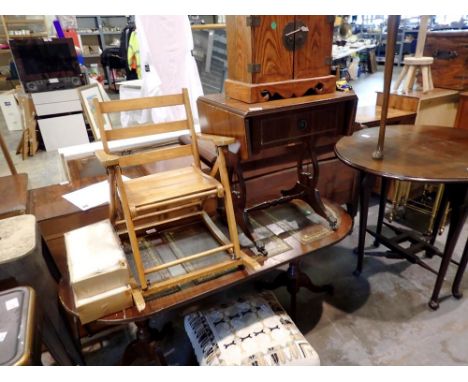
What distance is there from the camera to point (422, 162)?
1529 millimetres

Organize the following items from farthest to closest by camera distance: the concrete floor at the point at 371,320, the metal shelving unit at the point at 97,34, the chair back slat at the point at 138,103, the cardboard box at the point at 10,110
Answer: the metal shelving unit at the point at 97,34
the cardboard box at the point at 10,110
the concrete floor at the point at 371,320
the chair back slat at the point at 138,103

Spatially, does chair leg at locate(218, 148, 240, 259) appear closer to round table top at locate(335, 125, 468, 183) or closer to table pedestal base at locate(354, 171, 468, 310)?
round table top at locate(335, 125, 468, 183)

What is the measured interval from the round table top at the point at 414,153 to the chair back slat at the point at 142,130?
840 mm

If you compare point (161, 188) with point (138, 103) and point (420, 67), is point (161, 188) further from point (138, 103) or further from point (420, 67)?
point (420, 67)

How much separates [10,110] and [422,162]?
19.0ft

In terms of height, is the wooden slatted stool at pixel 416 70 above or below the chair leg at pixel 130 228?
above

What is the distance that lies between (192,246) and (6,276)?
2.60ft

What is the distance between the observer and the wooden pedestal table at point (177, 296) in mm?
1305

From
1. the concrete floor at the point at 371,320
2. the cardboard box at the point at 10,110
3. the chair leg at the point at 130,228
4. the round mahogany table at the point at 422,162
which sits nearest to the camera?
the chair leg at the point at 130,228

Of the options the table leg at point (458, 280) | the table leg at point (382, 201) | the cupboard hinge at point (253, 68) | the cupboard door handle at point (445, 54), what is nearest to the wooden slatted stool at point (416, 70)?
the cupboard door handle at point (445, 54)

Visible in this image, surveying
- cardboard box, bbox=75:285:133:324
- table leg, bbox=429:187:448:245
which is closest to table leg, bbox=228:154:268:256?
cardboard box, bbox=75:285:133:324

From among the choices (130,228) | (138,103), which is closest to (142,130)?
(138,103)

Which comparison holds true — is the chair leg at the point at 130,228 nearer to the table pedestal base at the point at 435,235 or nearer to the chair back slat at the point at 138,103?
the chair back slat at the point at 138,103

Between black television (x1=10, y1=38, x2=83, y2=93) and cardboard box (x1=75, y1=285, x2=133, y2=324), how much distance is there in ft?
12.1
